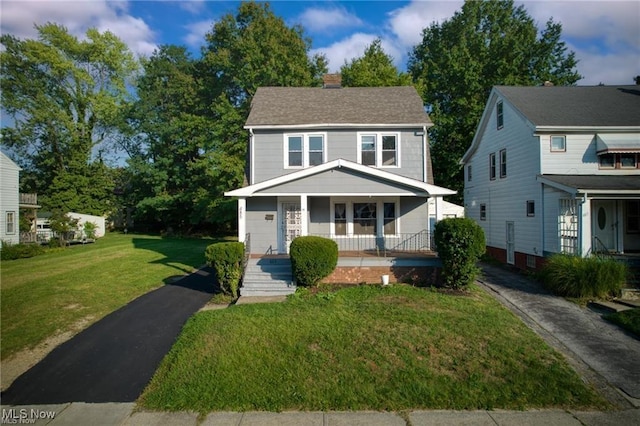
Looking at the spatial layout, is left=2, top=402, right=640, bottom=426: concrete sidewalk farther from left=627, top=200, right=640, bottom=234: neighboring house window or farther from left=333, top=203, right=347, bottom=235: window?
left=627, top=200, right=640, bottom=234: neighboring house window

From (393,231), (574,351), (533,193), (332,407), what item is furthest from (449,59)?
(332,407)

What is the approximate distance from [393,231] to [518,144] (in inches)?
309

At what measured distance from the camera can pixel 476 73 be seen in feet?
95.6

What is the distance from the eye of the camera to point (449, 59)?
97.3 ft

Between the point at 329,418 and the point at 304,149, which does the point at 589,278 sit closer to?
the point at 329,418

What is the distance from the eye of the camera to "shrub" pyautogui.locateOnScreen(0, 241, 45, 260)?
67.7 ft

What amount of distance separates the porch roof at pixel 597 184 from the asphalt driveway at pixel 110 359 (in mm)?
13671

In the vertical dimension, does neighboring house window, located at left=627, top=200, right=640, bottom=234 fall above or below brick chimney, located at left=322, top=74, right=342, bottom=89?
below

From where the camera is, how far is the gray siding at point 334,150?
1523 cm

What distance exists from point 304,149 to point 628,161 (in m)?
14.0

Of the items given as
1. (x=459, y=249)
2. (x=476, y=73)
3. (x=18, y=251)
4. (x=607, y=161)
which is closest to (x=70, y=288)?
(x=18, y=251)

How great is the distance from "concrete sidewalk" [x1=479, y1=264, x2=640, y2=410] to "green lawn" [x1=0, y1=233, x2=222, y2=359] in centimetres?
1150

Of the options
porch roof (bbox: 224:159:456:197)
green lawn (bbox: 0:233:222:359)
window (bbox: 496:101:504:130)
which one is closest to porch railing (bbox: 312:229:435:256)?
porch roof (bbox: 224:159:456:197)

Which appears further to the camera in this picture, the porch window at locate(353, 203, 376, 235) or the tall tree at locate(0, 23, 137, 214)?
the tall tree at locate(0, 23, 137, 214)
